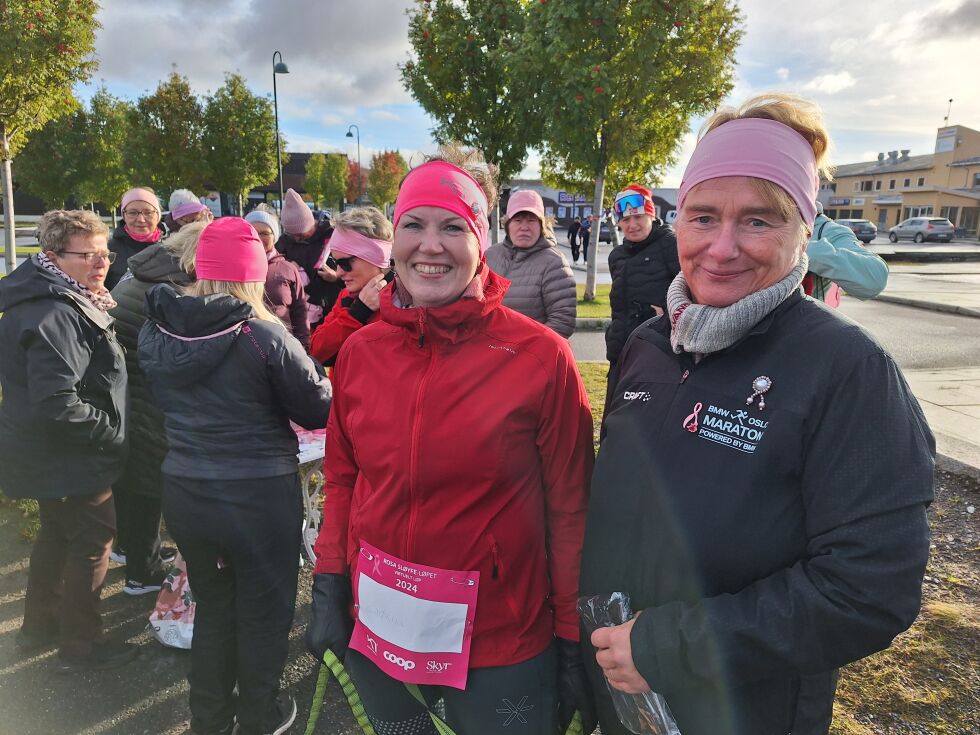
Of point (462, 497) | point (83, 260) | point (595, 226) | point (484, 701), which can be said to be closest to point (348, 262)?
point (83, 260)

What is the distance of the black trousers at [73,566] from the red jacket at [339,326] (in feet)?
4.19

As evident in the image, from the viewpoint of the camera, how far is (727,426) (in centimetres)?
126

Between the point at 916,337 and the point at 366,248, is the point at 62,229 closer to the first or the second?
the point at 366,248

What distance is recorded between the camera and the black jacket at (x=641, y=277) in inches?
199

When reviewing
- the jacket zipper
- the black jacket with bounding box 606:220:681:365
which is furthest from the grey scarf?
the black jacket with bounding box 606:220:681:365

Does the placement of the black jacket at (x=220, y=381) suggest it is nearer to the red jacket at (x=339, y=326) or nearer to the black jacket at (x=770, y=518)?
the red jacket at (x=339, y=326)

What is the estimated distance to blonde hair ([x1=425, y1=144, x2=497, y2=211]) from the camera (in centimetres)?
192

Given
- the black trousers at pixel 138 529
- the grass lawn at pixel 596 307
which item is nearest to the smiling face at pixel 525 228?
the black trousers at pixel 138 529

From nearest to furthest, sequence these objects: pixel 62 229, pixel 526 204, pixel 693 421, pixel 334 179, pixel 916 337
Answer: pixel 693 421 < pixel 62 229 < pixel 526 204 < pixel 916 337 < pixel 334 179

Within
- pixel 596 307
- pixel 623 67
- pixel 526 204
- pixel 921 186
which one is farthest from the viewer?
pixel 921 186

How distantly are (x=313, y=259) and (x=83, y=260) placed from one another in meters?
2.60

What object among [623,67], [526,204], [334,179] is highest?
[334,179]

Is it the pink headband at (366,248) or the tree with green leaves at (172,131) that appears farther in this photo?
the tree with green leaves at (172,131)

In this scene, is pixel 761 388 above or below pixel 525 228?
below
